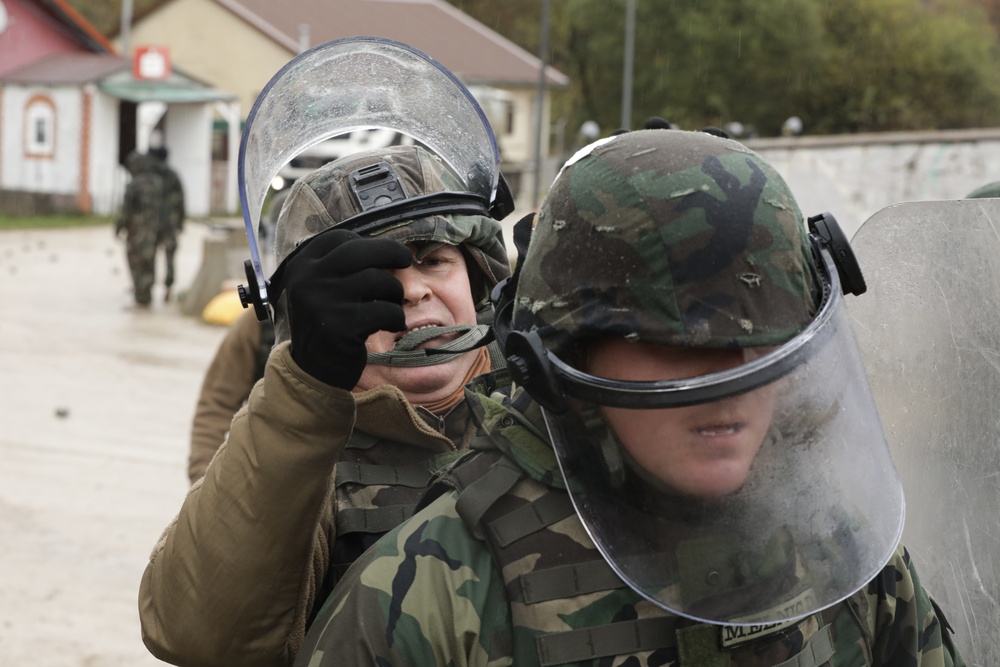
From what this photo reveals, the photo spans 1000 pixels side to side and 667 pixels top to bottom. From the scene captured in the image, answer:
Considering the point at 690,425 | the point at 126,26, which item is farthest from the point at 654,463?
the point at 126,26

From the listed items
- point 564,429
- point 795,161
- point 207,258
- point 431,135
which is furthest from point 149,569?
point 795,161

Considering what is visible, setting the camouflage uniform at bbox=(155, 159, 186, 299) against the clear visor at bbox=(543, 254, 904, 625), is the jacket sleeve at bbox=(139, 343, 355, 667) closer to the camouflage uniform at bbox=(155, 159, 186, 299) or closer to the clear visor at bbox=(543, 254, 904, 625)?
the clear visor at bbox=(543, 254, 904, 625)

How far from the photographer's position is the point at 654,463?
1563 millimetres

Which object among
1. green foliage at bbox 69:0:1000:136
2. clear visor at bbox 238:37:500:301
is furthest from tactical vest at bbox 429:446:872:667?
green foliage at bbox 69:0:1000:136

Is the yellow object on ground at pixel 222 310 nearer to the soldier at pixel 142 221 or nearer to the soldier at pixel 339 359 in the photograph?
the soldier at pixel 142 221

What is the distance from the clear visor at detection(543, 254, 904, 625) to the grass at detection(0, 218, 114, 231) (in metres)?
25.0

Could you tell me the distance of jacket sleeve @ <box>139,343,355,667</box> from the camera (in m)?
1.69

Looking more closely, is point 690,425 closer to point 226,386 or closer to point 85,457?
point 226,386

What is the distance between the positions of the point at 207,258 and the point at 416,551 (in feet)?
42.8

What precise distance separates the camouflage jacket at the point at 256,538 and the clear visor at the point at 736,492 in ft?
1.09

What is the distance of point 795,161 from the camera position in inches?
619

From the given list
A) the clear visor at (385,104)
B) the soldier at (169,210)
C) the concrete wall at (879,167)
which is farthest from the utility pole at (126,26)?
the clear visor at (385,104)

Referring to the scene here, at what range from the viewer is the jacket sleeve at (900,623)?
176cm

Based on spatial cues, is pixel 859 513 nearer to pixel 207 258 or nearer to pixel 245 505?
pixel 245 505
